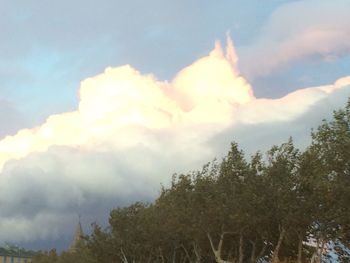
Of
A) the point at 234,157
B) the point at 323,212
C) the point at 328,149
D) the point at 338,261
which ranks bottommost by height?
the point at 338,261

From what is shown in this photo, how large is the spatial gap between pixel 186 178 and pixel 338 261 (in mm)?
18944

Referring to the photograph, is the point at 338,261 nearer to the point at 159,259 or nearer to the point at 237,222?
the point at 237,222

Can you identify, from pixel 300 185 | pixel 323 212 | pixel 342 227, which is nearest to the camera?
pixel 342 227

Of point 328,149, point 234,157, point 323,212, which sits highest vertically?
point 234,157

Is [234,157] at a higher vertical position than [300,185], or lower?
higher

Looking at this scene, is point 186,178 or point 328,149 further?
point 186,178

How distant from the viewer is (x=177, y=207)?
55.6 meters

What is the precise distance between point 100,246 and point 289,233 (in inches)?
1690

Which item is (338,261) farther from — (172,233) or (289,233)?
(172,233)

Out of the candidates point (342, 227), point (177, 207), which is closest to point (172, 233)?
point (177, 207)

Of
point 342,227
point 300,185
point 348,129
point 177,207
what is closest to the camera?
point 348,129

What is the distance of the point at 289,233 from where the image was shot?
42.8 metres

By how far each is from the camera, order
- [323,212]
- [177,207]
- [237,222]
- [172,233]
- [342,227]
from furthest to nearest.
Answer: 1. [172,233]
2. [177,207]
3. [237,222]
4. [323,212]
5. [342,227]

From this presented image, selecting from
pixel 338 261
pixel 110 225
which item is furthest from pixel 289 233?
pixel 110 225
